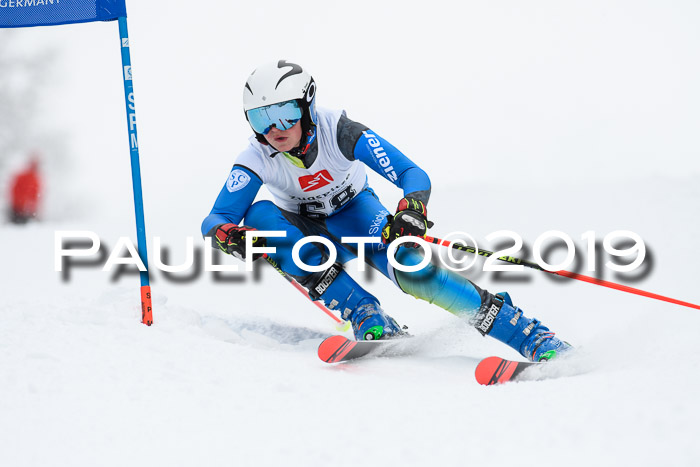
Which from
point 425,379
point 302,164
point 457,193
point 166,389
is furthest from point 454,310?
point 457,193

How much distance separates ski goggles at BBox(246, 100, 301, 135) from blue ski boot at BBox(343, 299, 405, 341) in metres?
1.08

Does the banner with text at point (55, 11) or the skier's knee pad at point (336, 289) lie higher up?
the banner with text at point (55, 11)

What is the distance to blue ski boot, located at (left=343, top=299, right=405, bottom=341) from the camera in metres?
3.55

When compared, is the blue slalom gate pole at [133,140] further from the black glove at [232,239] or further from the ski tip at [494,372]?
the ski tip at [494,372]

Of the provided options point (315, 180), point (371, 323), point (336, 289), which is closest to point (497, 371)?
point (371, 323)

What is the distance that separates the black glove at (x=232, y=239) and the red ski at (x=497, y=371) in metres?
1.46

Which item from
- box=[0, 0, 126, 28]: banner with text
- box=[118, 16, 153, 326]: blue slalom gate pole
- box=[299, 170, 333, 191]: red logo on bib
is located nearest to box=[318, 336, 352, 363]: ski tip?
box=[299, 170, 333, 191]: red logo on bib

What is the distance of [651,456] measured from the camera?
1644 millimetres

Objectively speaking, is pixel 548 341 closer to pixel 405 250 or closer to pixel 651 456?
pixel 405 250

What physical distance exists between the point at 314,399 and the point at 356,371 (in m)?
0.62

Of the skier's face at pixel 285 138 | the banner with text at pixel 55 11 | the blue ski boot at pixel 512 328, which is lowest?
the blue ski boot at pixel 512 328

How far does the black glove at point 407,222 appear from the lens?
10.5 feet

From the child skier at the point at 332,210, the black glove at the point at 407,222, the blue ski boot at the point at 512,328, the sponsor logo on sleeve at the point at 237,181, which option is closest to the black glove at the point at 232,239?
the child skier at the point at 332,210

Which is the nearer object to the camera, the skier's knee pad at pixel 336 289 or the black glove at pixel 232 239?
the black glove at pixel 232 239
